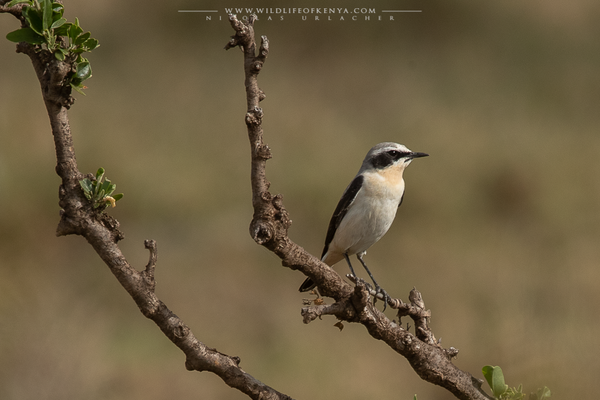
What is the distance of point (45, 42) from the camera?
2.77 m

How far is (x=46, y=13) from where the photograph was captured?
2.66 metres

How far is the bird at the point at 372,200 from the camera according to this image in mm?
5930

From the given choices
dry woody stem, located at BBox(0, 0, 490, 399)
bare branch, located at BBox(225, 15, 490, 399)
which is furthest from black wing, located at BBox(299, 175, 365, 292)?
dry woody stem, located at BBox(0, 0, 490, 399)

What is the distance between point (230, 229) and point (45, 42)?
10582 millimetres

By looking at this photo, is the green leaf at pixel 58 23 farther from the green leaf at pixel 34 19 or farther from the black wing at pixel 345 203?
the black wing at pixel 345 203

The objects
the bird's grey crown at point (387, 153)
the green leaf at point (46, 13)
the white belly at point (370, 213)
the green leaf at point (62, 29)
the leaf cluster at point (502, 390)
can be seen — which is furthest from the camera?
the bird's grey crown at point (387, 153)

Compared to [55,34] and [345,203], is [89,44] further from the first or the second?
[345,203]

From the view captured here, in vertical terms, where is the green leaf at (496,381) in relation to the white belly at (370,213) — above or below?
below

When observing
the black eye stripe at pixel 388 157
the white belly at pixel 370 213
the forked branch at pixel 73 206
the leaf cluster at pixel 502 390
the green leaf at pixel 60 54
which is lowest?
the leaf cluster at pixel 502 390

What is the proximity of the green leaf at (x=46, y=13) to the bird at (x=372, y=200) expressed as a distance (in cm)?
363

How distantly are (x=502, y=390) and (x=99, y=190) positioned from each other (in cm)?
221

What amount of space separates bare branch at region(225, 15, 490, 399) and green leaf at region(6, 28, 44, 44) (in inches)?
32.3

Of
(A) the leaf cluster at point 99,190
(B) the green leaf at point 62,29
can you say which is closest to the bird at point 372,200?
(A) the leaf cluster at point 99,190

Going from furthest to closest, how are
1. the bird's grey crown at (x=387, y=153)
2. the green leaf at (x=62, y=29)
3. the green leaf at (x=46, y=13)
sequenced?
1. the bird's grey crown at (x=387, y=153)
2. the green leaf at (x=62, y=29)
3. the green leaf at (x=46, y=13)
